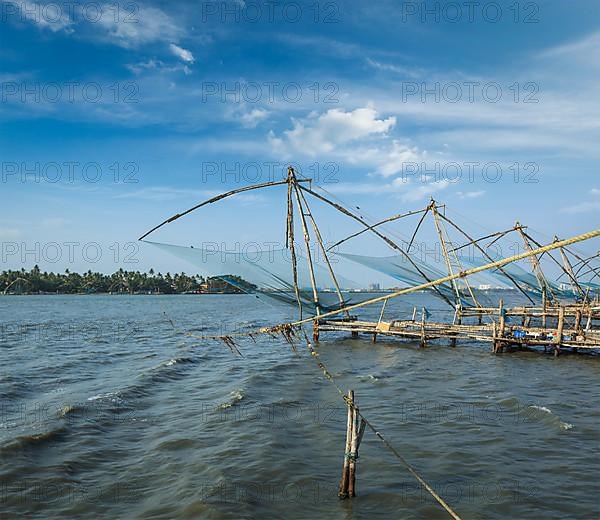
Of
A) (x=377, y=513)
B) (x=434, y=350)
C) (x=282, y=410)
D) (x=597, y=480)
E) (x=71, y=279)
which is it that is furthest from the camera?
(x=71, y=279)

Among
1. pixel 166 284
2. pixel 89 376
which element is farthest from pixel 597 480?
pixel 166 284

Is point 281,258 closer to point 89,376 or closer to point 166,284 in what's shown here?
point 89,376

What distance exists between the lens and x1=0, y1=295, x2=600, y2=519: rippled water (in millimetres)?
5863

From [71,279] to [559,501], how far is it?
124 meters

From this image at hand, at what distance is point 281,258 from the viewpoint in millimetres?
17250

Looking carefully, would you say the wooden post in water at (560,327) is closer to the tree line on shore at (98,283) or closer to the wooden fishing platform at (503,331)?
the wooden fishing platform at (503,331)

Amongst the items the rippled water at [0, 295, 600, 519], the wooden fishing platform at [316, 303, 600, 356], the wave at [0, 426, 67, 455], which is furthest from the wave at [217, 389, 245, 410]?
the wooden fishing platform at [316, 303, 600, 356]

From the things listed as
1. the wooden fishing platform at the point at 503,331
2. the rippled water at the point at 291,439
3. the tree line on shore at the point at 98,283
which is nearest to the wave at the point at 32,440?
the rippled water at the point at 291,439

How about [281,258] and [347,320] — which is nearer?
[281,258]

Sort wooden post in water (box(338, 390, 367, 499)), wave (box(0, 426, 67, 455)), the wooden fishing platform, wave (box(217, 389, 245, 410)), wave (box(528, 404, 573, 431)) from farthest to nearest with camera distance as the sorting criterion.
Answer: the wooden fishing platform < wave (box(217, 389, 245, 410)) < wave (box(528, 404, 573, 431)) < wave (box(0, 426, 67, 455)) < wooden post in water (box(338, 390, 367, 499))

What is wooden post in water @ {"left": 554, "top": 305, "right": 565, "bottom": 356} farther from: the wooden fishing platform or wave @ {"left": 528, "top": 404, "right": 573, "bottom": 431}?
wave @ {"left": 528, "top": 404, "right": 573, "bottom": 431}

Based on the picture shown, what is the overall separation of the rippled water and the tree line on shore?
97345 millimetres

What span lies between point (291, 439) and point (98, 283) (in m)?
121

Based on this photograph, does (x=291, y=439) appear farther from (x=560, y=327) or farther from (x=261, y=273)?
(x=560, y=327)
